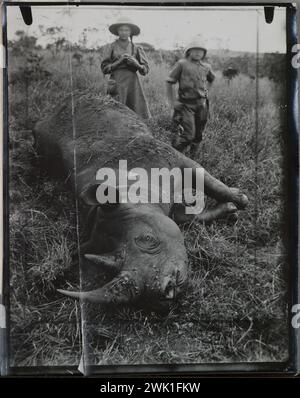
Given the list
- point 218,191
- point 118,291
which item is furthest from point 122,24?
point 118,291

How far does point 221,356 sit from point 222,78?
2200 millimetres

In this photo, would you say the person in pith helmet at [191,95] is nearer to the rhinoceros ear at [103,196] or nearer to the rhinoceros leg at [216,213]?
the rhinoceros leg at [216,213]

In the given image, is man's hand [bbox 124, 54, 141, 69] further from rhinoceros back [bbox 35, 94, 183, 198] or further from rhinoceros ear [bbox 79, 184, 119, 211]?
rhinoceros ear [bbox 79, 184, 119, 211]

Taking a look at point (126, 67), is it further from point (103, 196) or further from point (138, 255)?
point (138, 255)

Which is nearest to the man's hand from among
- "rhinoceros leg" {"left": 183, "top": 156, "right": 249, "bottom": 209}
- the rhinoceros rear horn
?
"rhinoceros leg" {"left": 183, "top": 156, "right": 249, "bottom": 209}

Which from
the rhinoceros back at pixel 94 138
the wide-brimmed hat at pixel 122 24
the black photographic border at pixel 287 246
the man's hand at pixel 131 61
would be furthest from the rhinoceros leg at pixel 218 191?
the wide-brimmed hat at pixel 122 24

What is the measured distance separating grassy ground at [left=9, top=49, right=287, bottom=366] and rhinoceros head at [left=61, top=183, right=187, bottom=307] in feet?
0.47

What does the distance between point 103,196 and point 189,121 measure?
0.92 m

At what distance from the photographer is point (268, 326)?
437 centimetres

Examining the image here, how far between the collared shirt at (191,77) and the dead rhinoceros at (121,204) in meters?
0.43

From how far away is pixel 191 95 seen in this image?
174 inches

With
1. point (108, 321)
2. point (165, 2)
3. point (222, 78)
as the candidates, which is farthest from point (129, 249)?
point (165, 2)

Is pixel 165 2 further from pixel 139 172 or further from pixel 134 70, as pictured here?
pixel 139 172

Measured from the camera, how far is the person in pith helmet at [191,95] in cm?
438
